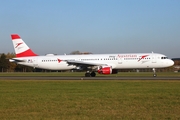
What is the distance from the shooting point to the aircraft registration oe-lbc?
43.2 m

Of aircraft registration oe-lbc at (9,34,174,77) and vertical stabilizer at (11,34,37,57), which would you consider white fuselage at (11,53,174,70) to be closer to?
aircraft registration oe-lbc at (9,34,174,77)

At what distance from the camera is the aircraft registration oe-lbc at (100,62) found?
43219mm

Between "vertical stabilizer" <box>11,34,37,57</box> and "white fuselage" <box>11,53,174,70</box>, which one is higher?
"vertical stabilizer" <box>11,34,37,57</box>

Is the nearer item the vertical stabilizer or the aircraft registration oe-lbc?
the aircraft registration oe-lbc

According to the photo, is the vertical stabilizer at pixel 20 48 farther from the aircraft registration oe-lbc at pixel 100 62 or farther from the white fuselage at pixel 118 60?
the white fuselage at pixel 118 60

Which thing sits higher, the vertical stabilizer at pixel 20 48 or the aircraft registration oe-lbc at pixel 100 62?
the vertical stabilizer at pixel 20 48

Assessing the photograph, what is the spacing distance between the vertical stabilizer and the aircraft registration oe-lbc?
61cm

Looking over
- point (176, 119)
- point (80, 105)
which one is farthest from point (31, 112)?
point (176, 119)

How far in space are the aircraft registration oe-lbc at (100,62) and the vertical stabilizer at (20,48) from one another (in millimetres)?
607

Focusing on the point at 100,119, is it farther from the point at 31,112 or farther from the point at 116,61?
the point at 116,61

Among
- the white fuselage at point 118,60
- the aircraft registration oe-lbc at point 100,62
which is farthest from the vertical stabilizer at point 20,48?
the white fuselage at point 118,60

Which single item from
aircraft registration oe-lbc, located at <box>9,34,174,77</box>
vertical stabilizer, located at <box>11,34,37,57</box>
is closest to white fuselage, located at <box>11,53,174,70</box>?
aircraft registration oe-lbc, located at <box>9,34,174,77</box>

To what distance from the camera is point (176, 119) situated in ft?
33.7

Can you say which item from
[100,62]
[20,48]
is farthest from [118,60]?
[20,48]
